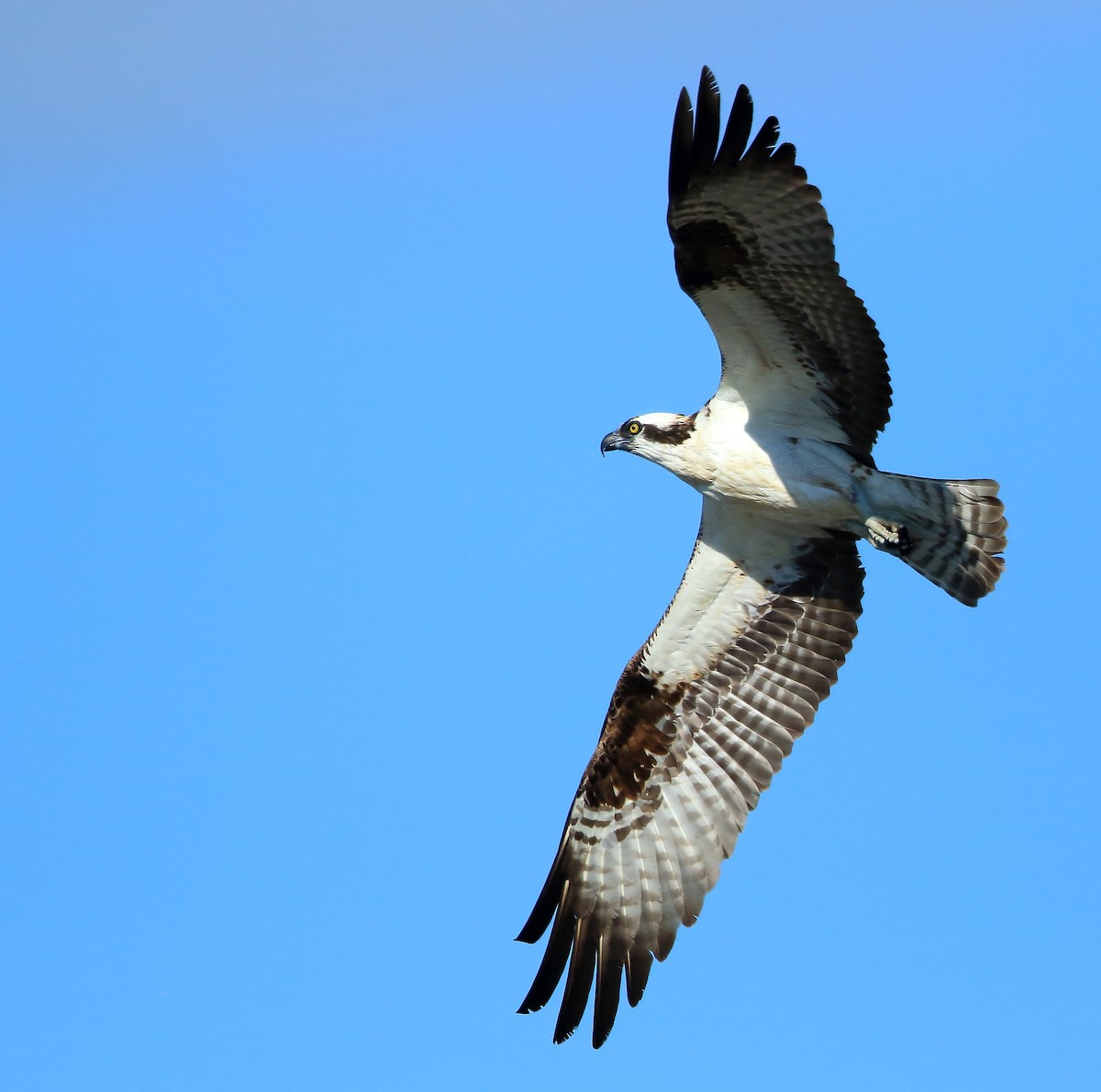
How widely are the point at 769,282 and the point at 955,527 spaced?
81.3 inches

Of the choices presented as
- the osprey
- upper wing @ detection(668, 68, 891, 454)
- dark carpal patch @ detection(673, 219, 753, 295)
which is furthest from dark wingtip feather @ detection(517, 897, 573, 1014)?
dark carpal patch @ detection(673, 219, 753, 295)

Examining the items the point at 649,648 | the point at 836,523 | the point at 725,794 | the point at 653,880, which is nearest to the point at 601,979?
the point at 653,880

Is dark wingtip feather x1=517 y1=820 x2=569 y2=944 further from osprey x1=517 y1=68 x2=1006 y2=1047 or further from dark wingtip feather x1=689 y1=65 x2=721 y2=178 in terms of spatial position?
dark wingtip feather x1=689 y1=65 x2=721 y2=178

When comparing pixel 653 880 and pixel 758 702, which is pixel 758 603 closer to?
pixel 758 702

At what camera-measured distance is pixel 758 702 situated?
11.5 m

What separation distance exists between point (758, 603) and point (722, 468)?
1296 mm

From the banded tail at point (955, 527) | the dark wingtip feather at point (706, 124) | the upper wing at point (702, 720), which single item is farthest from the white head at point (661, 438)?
the dark wingtip feather at point (706, 124)

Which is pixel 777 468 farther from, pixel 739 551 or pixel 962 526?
pixel 962 526

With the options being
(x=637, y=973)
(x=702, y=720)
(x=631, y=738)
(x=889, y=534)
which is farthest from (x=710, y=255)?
(x=637, y=973)

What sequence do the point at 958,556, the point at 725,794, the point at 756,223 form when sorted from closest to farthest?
1. the point at 756,223
2. the point at 958,556
3. the point at 725,794

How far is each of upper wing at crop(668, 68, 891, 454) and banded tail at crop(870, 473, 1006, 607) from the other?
46 cm

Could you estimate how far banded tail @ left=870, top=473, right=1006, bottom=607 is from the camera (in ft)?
34.4

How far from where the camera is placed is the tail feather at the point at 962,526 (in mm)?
10484

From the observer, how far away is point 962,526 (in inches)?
416
